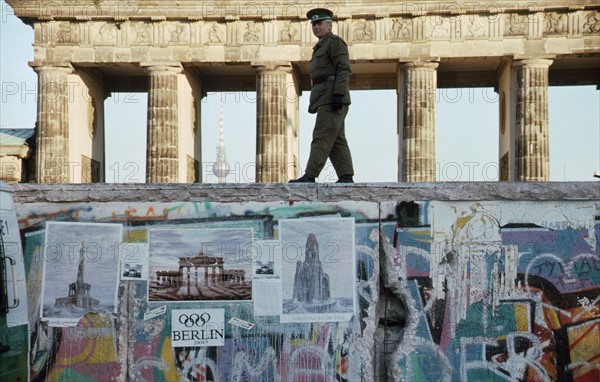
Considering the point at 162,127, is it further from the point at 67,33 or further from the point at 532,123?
the point at 532,123

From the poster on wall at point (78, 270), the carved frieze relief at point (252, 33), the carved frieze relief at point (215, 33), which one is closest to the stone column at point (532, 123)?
the carved frieze relief at point (252, 33)

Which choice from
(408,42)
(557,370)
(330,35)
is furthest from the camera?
(408,42)

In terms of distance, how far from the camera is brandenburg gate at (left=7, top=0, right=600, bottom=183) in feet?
127

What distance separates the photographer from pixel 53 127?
39.2 metres

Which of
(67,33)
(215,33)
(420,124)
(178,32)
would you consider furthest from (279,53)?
(67,33)

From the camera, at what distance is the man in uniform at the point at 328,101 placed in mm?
11859

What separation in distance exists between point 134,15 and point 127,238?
2969 cm

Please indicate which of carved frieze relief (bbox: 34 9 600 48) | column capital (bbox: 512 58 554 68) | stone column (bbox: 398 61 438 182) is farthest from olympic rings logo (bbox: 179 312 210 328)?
column capital (bbox: 512 58 554 68)

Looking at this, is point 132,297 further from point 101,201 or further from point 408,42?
point 408,42

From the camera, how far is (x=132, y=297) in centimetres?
1105

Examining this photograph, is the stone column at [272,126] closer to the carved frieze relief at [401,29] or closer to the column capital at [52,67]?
the carved frieze relief at [401,29]

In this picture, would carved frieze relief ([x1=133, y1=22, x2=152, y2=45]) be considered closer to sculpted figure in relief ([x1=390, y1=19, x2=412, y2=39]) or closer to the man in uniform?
Result: sculpted figure in relief ([x1=390, y1=19, x2=412, y2=39])

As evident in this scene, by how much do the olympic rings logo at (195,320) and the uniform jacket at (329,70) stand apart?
9.15 ft

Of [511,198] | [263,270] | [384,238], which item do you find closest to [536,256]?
[511,198]
